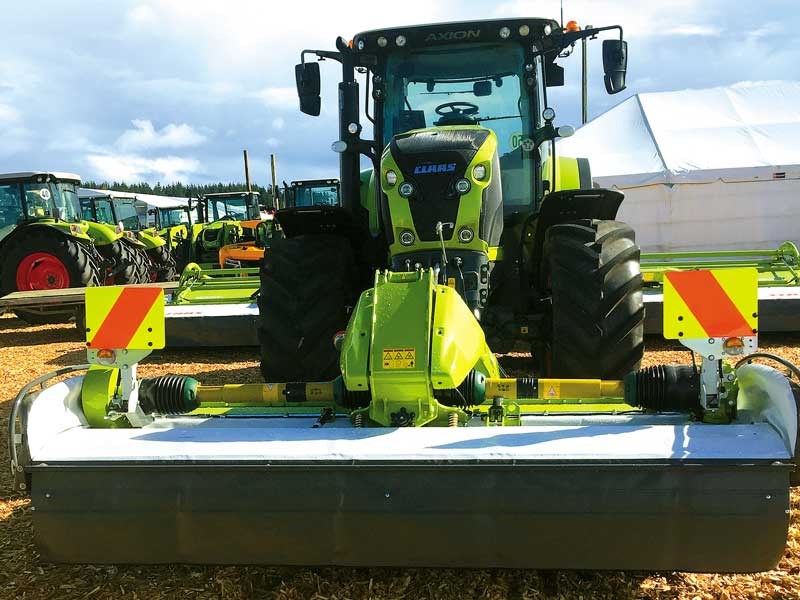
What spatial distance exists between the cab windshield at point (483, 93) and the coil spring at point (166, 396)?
2.55 metres

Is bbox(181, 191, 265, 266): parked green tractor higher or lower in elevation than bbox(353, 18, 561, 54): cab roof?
lower

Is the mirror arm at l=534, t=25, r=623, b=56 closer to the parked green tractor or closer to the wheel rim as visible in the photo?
the wheel rim

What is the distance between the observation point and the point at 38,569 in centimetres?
275

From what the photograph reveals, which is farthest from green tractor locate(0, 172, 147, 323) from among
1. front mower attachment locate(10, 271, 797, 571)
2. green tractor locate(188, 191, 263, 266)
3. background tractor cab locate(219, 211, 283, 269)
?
front mower attachment locate(10, 271, 797, 571)

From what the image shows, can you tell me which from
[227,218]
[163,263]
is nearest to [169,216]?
[227,218]

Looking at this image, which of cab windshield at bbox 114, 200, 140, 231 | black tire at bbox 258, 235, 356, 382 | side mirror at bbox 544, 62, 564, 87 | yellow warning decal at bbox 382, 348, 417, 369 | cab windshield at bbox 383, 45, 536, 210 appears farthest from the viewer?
cab windshield at bbox 114, 200, 140, 231

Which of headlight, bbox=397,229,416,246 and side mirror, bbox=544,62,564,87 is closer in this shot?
headlight, bbox=397,229,416,246

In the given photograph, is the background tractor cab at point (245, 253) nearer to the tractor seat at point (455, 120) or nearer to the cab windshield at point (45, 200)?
the cab windshield at point (45, 200)

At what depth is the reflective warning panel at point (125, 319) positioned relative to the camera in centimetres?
280

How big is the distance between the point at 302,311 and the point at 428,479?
1.87 metres

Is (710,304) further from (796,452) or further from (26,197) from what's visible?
(26,197)

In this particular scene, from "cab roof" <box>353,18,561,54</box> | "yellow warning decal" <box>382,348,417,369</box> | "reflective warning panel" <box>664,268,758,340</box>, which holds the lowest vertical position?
"yellow warning decal" <box>382,348,417,369</box>

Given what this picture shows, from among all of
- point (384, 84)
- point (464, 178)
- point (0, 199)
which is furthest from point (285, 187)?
point (464, 178)

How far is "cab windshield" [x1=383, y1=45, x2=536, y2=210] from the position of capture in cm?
462
